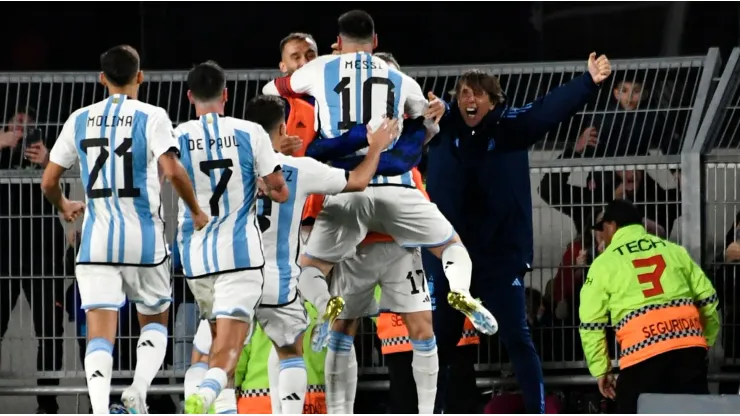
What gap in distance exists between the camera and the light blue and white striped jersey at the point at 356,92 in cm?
756

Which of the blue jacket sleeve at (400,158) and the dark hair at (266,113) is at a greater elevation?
the dark hair at (266,113)

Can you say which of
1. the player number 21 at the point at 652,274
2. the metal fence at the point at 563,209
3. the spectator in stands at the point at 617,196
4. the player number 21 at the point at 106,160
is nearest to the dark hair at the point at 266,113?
the player number 21 at the point at 106,160

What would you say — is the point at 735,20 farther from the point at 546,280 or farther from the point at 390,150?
the point at 390,150

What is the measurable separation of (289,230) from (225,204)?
18.3 inches

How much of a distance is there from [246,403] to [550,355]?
206cm

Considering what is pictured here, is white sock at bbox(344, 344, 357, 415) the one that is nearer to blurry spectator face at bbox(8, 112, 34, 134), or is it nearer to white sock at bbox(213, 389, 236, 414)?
white sock at bbox(213, 389, 236, 414)

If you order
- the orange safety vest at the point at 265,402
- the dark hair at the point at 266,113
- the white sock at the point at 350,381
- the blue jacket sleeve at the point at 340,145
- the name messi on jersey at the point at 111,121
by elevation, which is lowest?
the orange safety vest at the point at 265,402

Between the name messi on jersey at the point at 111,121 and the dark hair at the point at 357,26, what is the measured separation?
1277 mm

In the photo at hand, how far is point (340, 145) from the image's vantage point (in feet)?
24.9

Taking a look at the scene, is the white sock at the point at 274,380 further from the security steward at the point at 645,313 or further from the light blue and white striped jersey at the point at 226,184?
the security steward at the point at 645,313

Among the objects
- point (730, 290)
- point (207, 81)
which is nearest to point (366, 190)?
point (207, 81)

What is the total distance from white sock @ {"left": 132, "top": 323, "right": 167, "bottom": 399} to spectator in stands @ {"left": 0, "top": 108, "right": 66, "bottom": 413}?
2505 mm

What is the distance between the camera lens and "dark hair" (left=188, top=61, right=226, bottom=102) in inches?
281

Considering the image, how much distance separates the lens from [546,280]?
31.2ft
